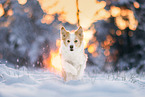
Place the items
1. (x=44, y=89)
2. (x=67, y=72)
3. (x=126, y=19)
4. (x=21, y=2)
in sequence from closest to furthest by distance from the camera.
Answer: (x=44, y=89)
(x=67, y=72)
(x=126, y=19)
(x=21, y=2)

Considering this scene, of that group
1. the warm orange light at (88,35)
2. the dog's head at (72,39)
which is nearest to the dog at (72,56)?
the dog's head at (72,39)

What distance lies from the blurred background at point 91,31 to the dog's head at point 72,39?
3.86 m

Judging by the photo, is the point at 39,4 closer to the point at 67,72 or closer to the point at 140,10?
the point at 140,10

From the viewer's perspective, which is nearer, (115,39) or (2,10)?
(115,39)

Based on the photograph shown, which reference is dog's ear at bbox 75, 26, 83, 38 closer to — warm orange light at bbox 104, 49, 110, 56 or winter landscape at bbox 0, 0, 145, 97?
winter landscape at bbox 0, 0, 145, 97

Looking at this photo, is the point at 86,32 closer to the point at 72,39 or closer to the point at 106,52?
the point at 106,52

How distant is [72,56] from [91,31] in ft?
16.3

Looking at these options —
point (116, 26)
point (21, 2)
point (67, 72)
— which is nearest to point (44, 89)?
point (67, 72)

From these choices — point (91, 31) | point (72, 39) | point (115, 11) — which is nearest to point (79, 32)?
point (72, 39)

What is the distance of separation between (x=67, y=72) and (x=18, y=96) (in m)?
1.44

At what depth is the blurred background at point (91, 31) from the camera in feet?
27.0

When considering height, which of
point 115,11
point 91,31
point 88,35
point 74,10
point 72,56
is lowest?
point 72,56

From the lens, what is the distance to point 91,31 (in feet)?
28.4

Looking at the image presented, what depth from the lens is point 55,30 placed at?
8.77 meters
